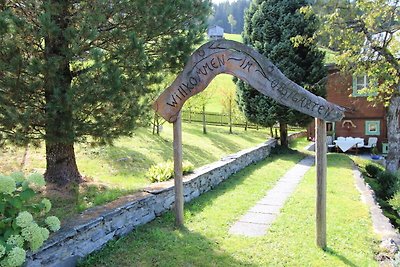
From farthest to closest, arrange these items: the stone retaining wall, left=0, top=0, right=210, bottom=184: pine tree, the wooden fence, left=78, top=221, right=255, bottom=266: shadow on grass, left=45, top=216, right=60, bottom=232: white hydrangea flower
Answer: the wooden fence < left=0, top=0, right=210, bottom=184: pine tree < left=78, top=221, right=255, bottom=266: shadow on grass < the stone retaining wall < left=45, top=216, right=60, bottom=232: white hydrangea flower

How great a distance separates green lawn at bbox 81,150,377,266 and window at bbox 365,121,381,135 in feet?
44.1

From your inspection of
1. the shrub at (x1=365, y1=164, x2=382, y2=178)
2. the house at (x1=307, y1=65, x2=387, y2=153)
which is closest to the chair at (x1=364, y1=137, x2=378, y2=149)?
the house at (x1=307, y1=65, x2=387, y2=153)

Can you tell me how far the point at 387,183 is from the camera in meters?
11.2

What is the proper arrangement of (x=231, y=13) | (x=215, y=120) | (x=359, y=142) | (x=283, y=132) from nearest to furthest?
1. (x=283, y=132)
2. (x=359, y=142)
3. (x=215, y=120)
4. (x=231, y=13)

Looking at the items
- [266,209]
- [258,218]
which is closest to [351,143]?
[266,209]

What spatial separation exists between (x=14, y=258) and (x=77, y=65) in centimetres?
368

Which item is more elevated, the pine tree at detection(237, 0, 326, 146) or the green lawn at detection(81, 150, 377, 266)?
the pine tree at detection(237, 0, 326, 146)

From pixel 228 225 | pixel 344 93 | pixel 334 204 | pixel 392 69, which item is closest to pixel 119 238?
pixel 228 225

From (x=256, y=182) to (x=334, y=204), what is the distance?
263 centimetres

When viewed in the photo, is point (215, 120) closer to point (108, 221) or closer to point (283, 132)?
point (283, 132)

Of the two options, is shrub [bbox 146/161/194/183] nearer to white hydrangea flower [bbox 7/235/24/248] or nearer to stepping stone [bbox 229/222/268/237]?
stepping stone [bbox 229/222/268/237]

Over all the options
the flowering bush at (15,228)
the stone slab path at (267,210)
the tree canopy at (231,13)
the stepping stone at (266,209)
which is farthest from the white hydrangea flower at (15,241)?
the tree canopy at (231,13)

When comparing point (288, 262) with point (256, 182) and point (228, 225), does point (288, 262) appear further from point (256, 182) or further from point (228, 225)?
point (256, 182)

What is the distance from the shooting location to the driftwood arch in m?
5.16
